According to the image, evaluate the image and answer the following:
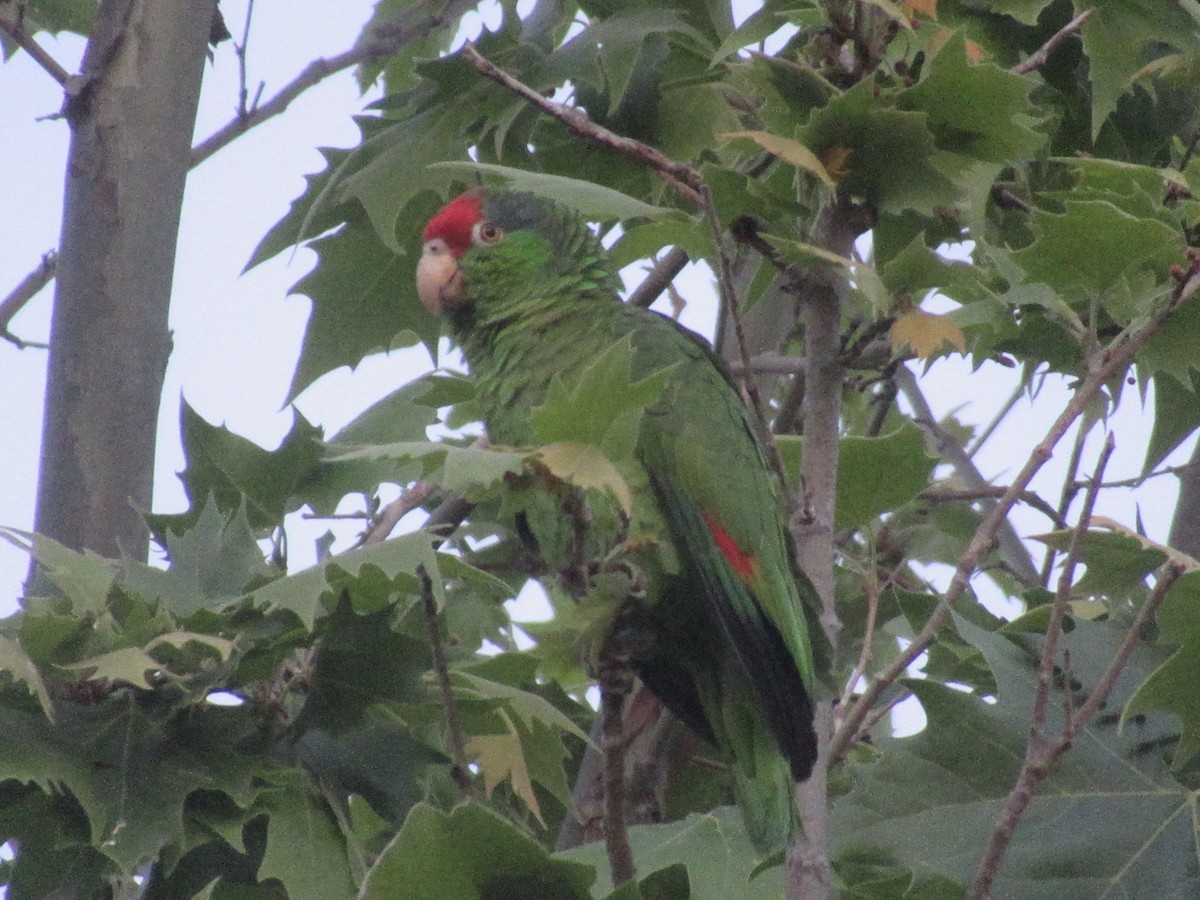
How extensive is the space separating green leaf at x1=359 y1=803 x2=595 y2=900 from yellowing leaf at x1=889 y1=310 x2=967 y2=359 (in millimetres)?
970

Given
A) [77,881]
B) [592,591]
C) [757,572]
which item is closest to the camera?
[592,591]

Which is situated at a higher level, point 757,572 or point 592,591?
point 757,572

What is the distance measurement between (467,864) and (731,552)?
94 centimetres

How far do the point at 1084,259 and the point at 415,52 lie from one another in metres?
2.46

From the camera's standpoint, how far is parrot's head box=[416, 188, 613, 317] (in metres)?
3.42

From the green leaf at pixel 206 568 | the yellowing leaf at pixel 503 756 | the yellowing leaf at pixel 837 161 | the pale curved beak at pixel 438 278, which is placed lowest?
the yellowing leaf at pixel 503 756

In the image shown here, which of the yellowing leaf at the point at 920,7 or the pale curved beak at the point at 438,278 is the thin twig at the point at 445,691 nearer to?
the yellowing leaf at the point at 920,7

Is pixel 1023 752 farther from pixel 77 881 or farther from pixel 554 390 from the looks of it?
pixel 77 881

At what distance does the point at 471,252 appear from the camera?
342cm

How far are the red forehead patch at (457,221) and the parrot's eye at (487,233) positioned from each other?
0.02 meters

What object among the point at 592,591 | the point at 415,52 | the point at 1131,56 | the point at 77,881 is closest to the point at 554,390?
the point at 592,591

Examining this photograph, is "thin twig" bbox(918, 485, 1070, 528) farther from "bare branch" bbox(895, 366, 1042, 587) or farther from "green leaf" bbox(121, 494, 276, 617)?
"green leaf" bbox(121, 494, 276, 617)

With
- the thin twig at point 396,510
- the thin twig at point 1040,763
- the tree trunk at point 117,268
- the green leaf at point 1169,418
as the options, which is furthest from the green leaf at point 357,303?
the thin twig at point 1040,763

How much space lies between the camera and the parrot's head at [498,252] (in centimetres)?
342
